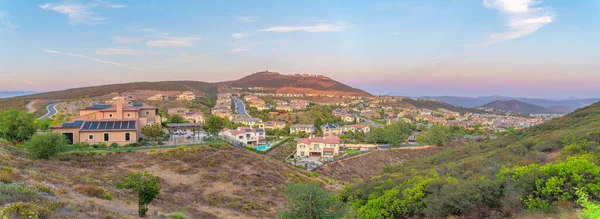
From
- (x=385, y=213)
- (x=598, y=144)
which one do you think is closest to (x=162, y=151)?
(x=385, y=213)

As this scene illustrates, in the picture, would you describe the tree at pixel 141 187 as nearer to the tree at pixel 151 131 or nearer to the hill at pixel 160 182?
the hill at pixel 160 182

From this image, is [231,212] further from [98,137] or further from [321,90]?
[321,90]

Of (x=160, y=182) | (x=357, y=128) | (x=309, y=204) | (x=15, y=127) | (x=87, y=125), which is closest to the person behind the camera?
(x=309, y=204)

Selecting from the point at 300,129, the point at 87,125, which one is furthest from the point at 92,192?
the point at 300,129

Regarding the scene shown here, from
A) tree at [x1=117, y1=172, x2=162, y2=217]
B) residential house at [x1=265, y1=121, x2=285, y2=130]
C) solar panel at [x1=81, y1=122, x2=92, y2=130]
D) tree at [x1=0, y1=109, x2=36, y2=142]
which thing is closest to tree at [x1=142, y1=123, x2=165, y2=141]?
solar panel at [x1=81, y1=122, x2=92, y2=130]

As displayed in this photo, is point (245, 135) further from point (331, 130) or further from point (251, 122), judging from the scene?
point (331, 130)
